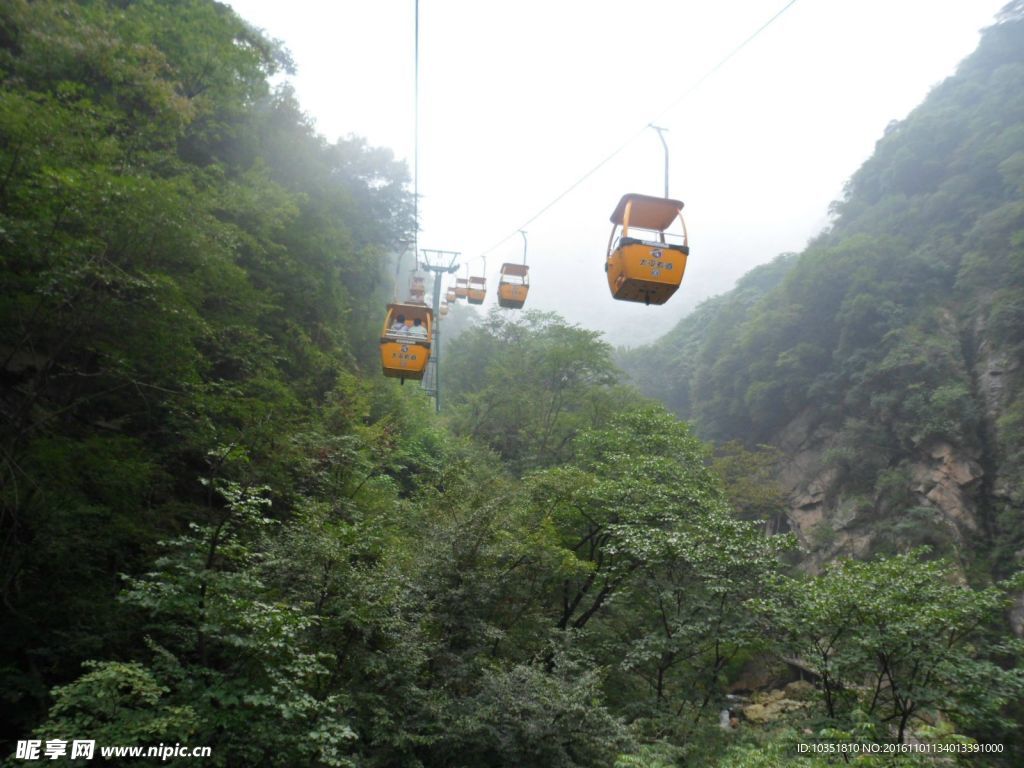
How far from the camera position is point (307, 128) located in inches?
704

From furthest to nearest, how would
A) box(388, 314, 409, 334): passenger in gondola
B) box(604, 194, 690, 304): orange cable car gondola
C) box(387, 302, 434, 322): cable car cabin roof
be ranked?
box(387, 302, 434, 322): cable car cabin roof, box(388, 314, 409, 334): passenger in gondola, box(604, 194, 690, 304): orange cable car gondola

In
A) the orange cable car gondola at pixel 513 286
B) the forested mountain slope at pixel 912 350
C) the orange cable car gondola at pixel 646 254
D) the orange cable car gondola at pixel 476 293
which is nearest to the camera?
the orange cable car gondola at pixel 646 254

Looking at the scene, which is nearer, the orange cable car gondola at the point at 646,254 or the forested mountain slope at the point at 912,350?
the orange cable car gondola at the point at 646,254

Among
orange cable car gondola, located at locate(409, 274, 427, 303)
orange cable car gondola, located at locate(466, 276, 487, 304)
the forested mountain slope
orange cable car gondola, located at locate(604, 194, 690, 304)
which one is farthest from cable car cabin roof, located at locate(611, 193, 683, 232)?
the forested mountain slope

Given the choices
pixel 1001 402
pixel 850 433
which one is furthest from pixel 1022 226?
pixel 850 433

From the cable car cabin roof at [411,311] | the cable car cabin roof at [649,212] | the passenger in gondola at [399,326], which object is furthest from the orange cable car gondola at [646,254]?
the passenger in gondola at [399,326]

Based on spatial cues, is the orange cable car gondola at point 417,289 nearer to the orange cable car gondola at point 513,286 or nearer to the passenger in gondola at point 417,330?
the orange cable car gondola at point 513,286

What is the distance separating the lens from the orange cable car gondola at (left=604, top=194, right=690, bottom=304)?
6137 millimetres

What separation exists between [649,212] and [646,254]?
85 centimetres

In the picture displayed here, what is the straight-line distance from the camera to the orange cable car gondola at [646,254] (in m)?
6.14

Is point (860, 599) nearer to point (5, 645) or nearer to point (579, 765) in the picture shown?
point (579, 765)

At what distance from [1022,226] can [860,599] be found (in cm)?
2451

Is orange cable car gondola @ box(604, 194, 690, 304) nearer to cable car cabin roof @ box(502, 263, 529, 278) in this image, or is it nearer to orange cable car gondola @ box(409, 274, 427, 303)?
cable car cabin roof @ box(502, 263, 529, 278)
